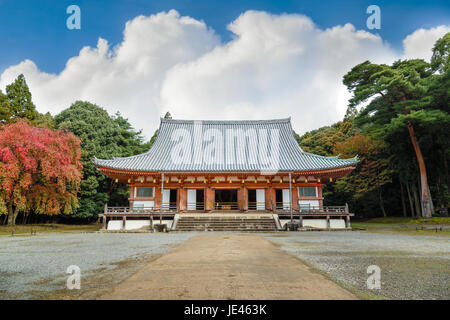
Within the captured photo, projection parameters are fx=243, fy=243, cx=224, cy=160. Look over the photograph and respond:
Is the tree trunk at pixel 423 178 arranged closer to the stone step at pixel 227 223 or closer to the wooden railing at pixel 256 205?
the wooden railing at pixel 256 205

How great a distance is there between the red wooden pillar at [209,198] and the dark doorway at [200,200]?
1.86 ft

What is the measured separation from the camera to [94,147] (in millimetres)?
22812

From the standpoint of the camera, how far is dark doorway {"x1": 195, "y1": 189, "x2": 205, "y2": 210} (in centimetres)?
1919

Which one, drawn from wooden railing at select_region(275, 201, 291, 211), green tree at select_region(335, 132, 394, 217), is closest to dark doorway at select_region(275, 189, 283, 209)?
wooden railing at select_region(275, 201, 291, 211)

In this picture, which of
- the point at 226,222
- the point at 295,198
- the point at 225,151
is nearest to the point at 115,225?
the point at 226,222

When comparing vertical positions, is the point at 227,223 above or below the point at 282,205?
below

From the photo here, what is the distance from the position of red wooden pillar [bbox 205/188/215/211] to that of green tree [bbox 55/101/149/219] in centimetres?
1071

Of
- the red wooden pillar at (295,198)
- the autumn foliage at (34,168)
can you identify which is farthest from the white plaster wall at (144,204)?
the red wooden pillar at (295,198)

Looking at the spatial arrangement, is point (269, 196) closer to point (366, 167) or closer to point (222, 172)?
point (222, 172)

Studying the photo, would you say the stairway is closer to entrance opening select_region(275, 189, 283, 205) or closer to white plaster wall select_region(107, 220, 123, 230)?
entrance opening select_region(275, 189, 283, 205)

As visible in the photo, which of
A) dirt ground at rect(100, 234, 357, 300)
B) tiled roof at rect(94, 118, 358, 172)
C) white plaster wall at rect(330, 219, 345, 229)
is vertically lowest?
white plaster wall at rect(330, 219, 345, 229)

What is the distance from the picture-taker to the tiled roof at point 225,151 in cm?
1830

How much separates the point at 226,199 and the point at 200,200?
2177mm

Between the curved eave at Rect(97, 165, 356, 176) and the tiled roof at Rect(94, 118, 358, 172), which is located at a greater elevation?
the tiled roof at Rect(94, 118, 358, 172)
